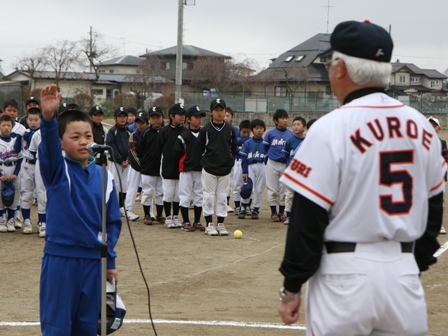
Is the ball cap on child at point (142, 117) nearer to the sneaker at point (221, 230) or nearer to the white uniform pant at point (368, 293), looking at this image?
the sneaker at point (221, 230)

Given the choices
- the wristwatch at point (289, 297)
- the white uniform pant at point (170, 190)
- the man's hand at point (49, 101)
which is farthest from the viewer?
the white uniform pant at point (170, 190)

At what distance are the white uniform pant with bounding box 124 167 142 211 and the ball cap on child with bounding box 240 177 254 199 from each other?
2.15 meters

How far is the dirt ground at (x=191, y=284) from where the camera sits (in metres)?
7.19

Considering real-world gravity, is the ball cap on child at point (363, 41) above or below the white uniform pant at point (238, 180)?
above

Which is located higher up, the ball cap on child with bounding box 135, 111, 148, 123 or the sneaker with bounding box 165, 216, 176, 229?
the ball cap on child with bounding box 135, 111, 148, 123

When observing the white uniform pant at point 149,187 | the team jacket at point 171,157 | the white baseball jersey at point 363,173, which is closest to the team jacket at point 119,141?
the white uniform pant at point 149,187

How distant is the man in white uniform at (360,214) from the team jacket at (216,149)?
9216 millimetres

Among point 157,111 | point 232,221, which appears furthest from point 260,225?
point 157,111

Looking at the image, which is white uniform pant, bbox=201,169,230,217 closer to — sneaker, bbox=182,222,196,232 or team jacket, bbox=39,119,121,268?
sneaker, bbox=182,222,196,232

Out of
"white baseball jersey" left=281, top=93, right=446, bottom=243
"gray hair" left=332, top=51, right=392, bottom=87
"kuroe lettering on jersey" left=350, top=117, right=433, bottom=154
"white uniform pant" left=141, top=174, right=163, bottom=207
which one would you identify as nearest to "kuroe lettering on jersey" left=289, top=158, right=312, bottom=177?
"white baseball jersey" left=281, top=93, right=446, bottom=243

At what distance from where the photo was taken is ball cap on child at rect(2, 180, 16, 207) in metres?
12.8

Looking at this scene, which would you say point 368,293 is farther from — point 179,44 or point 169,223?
point 179,44

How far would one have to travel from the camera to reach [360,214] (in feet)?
11.4

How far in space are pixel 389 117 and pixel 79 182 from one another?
90.7 inches
